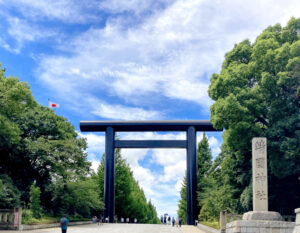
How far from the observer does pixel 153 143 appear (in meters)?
33.5

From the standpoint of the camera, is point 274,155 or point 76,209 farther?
point 76,209

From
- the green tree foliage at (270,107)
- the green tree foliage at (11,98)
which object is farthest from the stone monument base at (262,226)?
the green tree foliage at (11,98)

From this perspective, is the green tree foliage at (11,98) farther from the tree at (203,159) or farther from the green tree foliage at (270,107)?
the tree at (203,159)

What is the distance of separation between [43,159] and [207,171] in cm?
1954

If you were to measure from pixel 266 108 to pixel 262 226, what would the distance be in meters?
8.90

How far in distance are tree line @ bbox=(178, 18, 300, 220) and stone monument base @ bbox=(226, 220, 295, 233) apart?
6.39 meters

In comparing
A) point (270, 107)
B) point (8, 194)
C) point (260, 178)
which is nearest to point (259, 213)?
point (260, 178)

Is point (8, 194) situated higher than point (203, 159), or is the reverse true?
point (203, 159)

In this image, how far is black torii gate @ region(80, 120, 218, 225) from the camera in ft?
110

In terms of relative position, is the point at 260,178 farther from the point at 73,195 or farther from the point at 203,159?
the point at 203,159

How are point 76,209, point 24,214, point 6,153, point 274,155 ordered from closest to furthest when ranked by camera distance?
point 274,155
point 24,214
point 6,153
point 76,209

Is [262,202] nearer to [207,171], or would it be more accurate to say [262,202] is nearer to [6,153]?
[6,153]

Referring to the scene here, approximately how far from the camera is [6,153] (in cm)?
2664

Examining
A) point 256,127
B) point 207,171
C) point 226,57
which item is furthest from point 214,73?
point 207,171
